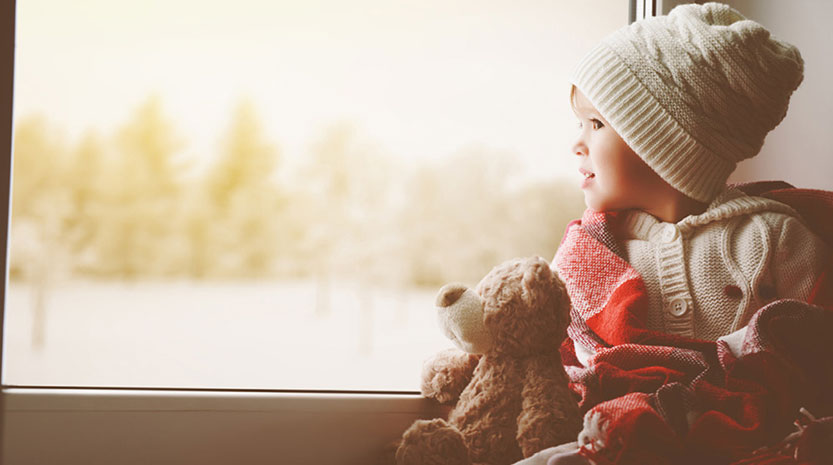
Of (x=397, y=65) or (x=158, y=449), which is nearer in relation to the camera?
(x=158, y=449)

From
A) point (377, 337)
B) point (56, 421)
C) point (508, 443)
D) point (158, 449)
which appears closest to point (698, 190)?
point (508, 443)

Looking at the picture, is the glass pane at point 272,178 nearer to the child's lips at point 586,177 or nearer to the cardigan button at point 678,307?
the child's lips at point 586,177

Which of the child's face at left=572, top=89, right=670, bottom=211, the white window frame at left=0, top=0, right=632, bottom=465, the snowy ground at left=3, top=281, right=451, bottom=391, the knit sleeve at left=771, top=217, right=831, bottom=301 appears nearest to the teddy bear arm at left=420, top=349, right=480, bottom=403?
the white window frame at left=0, top=0, right=632, bottom=465

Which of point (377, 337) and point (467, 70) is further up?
point (467, 70)

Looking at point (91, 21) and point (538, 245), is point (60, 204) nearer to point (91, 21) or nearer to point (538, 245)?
point (91, 21)

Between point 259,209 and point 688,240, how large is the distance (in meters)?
0.66

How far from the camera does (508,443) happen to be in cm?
78

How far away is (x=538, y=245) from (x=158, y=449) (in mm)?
687

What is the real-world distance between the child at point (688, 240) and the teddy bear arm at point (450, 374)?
141mm

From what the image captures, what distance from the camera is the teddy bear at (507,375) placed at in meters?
0.76

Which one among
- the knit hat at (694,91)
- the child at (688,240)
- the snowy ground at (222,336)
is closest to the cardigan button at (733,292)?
the child at (688,240)

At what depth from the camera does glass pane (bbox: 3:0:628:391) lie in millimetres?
1000

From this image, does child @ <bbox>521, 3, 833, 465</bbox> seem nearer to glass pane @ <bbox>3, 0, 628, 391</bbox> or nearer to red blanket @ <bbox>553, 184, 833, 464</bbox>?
red blanket @ <bbox>553, 184, 833, 464</bbox>

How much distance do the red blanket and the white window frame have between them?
0.26m
